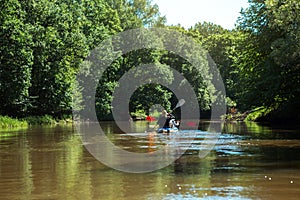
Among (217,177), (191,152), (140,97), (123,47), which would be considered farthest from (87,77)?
(217,177)

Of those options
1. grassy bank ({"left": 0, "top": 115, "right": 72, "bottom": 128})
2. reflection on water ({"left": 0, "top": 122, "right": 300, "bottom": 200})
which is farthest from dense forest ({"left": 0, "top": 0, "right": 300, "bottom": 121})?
reflection on water ({"left": 0, "top": 122, "right": 300, "bottom": 200})

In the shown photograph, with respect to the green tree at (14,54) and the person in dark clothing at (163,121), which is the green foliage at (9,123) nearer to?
the green tree at (14,54)

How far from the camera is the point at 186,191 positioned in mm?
11383

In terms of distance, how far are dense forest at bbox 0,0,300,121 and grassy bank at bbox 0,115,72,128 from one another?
3.68ft

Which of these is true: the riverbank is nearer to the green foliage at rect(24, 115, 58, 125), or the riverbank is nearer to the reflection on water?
the green foliage at rect(24, 115, 58, 125)

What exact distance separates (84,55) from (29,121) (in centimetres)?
1056

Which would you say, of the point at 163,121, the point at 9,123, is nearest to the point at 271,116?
the point at 163,121

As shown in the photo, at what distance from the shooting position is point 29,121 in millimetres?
51844

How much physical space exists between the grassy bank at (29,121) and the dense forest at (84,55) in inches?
44.1

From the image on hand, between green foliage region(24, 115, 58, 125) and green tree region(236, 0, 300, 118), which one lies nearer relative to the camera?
green tree region(236, 0, 300, 118)

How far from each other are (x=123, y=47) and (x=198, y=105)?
2254cm

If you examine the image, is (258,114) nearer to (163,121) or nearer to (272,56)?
(272,56)

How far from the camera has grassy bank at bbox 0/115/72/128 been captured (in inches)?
1750

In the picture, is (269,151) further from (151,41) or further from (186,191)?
(151,41)
